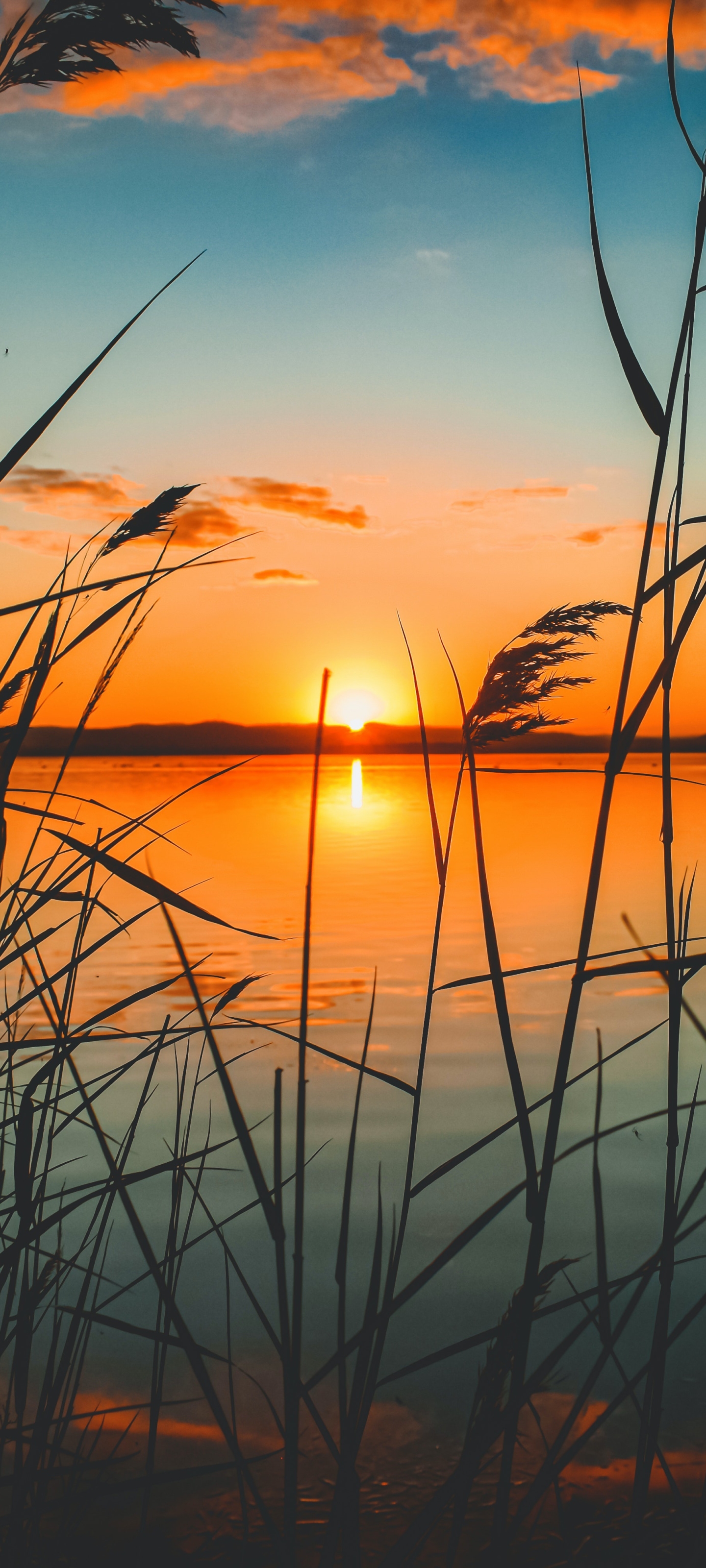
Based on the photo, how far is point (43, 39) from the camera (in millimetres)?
1294

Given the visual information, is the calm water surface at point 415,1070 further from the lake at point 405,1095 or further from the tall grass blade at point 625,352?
the tall grass blade at point 625,352

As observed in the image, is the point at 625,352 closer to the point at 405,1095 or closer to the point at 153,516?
the point at 153,516

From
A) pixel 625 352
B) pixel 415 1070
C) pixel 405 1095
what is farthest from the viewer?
pixel 405 1095

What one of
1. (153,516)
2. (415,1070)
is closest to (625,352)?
(153,516)

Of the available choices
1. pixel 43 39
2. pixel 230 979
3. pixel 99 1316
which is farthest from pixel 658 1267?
pixel 230 979

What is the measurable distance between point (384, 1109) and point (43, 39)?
4.74 metres

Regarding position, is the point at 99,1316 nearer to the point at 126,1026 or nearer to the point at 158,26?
the point at 158,26

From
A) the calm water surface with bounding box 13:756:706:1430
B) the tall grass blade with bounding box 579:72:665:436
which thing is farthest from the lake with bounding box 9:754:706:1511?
the tall grass blade with bounding box 579:72:665:436

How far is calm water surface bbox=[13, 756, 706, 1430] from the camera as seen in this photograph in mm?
3336

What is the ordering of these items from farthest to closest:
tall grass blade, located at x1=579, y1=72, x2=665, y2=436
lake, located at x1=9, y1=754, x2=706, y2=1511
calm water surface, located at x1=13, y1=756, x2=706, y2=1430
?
calm water surface, located at x1=13, y1=756, x2=706, y2=1430 → lake, located at x1=9, y1=754, x2=706, y2=1511 → tall grass blade, located at x1=579, y1=72, x2=665, y2=436

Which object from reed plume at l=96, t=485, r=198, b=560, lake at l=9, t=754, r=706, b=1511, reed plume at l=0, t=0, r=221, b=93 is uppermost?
reed plume at l=0, t=0, r=221, b=93

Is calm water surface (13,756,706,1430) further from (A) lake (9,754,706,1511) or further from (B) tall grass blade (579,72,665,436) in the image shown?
(B) tall grass blade (579,72,665,436)

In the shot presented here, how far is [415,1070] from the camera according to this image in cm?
538

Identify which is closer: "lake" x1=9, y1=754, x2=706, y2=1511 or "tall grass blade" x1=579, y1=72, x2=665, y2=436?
"tall grass blade" x1=579, y1=72, x2=665, y2=436
